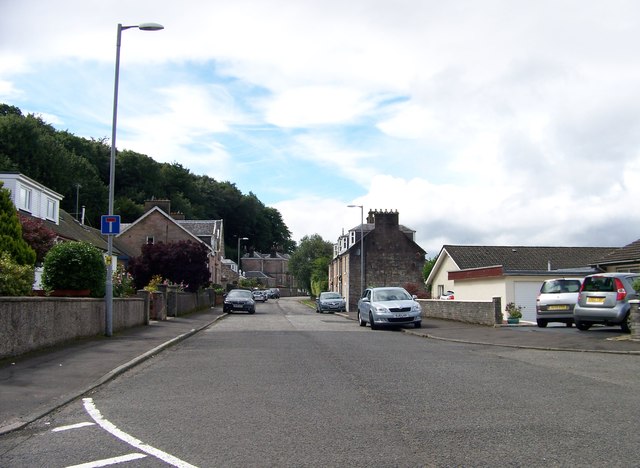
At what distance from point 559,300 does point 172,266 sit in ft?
92.6

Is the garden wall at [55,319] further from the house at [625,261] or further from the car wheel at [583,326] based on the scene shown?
the house at [625,261]

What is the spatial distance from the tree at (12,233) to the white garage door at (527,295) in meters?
21.7

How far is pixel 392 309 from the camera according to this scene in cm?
2355

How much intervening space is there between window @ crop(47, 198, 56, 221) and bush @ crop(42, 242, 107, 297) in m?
21.0

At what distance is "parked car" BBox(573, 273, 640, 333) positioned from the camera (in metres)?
17.1

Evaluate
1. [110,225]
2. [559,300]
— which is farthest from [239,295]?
[559,300]

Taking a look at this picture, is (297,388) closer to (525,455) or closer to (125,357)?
(525,455)

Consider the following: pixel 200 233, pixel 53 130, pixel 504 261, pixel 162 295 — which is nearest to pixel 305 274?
pixel 200 233

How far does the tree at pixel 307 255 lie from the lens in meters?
89.4

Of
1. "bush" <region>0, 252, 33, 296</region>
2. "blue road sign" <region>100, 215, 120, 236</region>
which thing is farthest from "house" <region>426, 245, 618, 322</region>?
"bush" <region>0, 252, 33, 296</region>

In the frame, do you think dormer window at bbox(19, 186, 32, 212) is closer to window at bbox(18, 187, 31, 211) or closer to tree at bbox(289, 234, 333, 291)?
window at bbox(18, 187, 31, 211)

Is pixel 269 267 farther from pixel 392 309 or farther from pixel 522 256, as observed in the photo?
pixel 392 309

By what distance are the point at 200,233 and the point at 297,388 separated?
210 feet

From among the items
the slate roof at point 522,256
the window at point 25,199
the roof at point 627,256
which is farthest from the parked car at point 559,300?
the window at point 25,199
